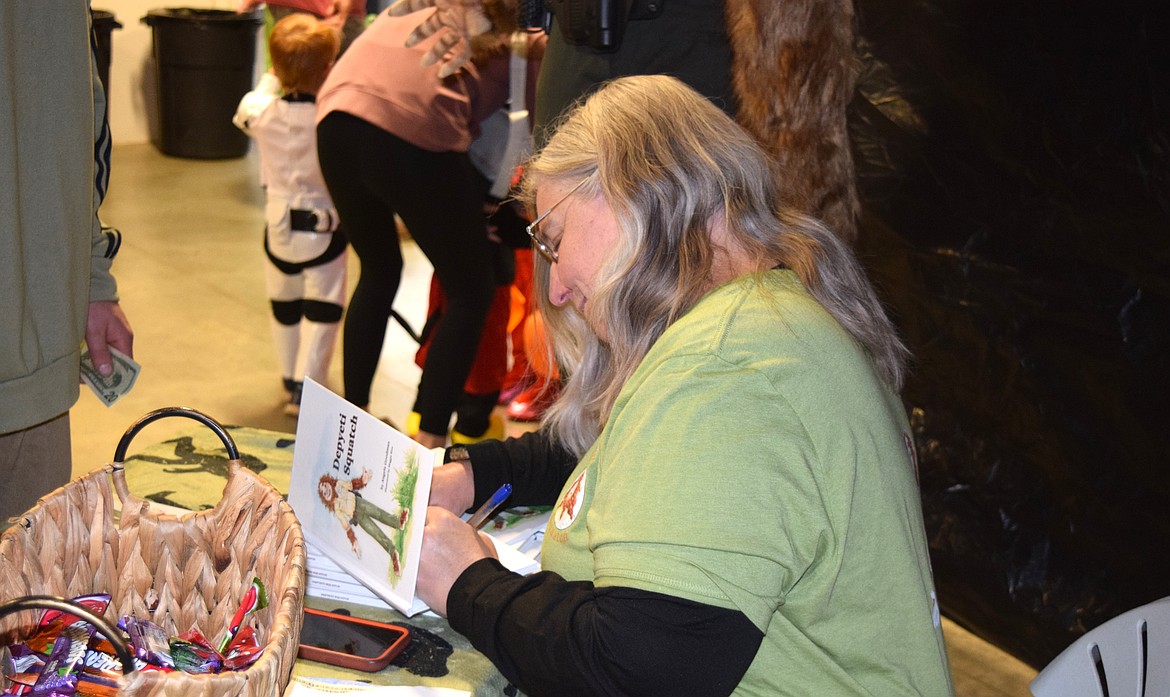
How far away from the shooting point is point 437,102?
2.64 metres

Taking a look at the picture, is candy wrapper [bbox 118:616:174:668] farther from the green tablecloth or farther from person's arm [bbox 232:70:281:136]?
person's arm [bbox 232:70:281:136]

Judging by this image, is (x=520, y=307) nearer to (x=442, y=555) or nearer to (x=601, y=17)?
(x=601, y=17)

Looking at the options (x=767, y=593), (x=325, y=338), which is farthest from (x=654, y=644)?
(x=325, y=338)

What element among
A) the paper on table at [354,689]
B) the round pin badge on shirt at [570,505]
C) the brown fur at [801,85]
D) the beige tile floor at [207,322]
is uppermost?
the brown fur at [801,85]

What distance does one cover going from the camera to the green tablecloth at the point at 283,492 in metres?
1.07

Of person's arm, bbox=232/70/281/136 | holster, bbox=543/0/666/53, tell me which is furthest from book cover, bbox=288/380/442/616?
person's arm, bbox=232/70/281/136

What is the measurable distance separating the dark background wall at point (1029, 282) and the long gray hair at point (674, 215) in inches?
39.7

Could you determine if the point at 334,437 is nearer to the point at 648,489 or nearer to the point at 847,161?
the point at 648,489

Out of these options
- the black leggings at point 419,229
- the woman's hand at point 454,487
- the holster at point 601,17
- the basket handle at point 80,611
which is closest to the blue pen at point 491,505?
the woman's hand at point 454,487

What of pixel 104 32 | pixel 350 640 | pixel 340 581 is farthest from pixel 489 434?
pixel 104 32

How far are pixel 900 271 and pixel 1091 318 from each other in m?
0.48

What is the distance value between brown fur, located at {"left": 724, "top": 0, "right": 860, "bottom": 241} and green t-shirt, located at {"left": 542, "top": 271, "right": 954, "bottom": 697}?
0.75 metres

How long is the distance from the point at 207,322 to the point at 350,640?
3366mm

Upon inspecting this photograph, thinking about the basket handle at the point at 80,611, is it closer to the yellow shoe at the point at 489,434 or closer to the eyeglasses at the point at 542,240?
the eyeglasses at the point at 542,240
